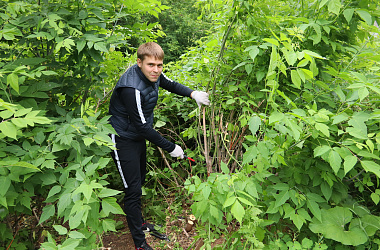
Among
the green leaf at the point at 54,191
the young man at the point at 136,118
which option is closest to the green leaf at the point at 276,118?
the young man at the point at 136,118

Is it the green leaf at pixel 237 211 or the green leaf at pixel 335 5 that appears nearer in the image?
the green leaf at pixel 237 211

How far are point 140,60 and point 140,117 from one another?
56cm

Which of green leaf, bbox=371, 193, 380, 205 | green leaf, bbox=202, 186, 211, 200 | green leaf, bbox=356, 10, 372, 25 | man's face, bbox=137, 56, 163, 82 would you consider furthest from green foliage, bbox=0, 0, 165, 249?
green leaf, bbox=356, 10, 372, 25

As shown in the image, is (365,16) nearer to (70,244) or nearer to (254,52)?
(254,52)

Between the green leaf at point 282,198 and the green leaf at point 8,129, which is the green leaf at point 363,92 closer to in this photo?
the green leaf at point 282,198

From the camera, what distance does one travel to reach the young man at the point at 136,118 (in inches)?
94.3

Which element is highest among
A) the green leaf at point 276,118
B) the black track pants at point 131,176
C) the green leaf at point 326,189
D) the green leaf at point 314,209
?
the green leaf at point 276,118

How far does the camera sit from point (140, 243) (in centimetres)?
260

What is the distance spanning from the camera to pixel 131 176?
8.48 ft

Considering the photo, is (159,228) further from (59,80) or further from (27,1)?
(27,1)

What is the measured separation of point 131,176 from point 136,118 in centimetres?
62

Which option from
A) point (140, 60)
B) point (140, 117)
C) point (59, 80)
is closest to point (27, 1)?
point (59, 80)

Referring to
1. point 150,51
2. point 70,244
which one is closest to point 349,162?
point 70,244

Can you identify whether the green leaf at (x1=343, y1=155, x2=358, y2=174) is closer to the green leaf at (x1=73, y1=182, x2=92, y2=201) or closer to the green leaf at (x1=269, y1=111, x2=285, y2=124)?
the green leaf at (x1=269, y1=111, x2=285, y2=124)
